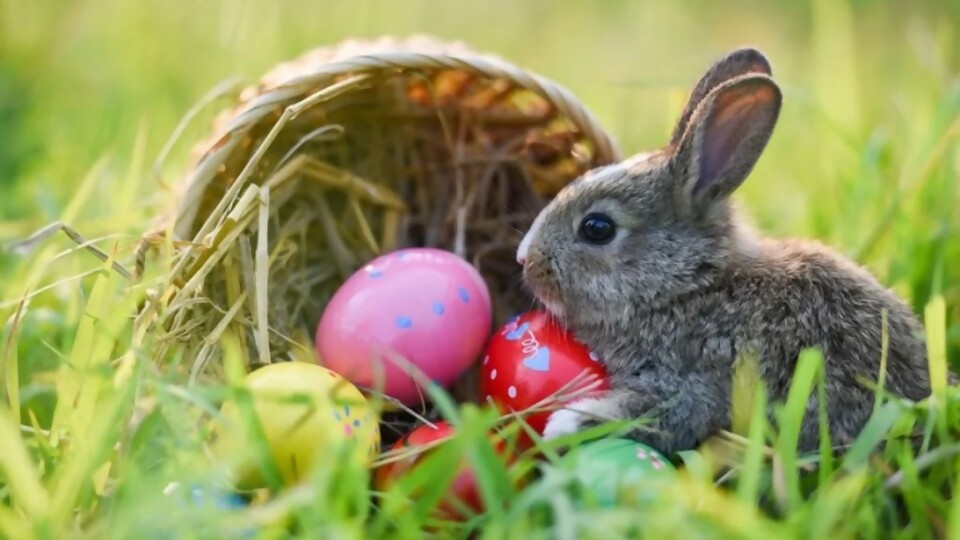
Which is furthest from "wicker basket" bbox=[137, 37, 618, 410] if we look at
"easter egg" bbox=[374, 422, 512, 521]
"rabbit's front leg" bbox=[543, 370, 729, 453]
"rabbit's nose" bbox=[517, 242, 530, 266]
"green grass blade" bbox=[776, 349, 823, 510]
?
"green grass blade" bbox=[776, 349, 823, 510]

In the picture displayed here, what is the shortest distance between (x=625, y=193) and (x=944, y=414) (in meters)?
1.01

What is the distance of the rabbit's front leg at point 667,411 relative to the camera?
2.67m

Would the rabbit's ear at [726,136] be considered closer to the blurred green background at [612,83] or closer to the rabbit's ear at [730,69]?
the rabbit's ear at [730,69]

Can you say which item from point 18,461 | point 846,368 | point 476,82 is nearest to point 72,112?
point 476,82

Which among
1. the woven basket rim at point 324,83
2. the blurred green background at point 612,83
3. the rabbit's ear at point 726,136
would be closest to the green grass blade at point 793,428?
the rabbit's ear at point 726,136

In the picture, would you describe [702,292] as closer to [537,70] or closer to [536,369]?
[536,369]

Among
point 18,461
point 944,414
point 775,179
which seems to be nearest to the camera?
point 18,461

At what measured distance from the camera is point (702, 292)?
9.66 feet

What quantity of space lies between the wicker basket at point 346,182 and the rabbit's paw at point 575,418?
732 millimetres

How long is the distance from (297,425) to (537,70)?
3300mm

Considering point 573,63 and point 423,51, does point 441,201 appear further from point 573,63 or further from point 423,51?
point 573,63

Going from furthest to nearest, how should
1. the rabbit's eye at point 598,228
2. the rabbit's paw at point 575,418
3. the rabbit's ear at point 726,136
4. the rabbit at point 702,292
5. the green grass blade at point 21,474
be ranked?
the rabbit's eye at point 598,228, the rabbit's ear at point 726,136, the rabbit at point 702,292, the rabbit's paw at point 575,418, the green grass blade at point 21,474

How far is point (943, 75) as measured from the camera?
4.02 m

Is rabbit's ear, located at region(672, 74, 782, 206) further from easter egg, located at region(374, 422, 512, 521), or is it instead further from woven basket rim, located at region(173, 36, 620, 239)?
easter egg, located at region(374, 422, 512, 521)
